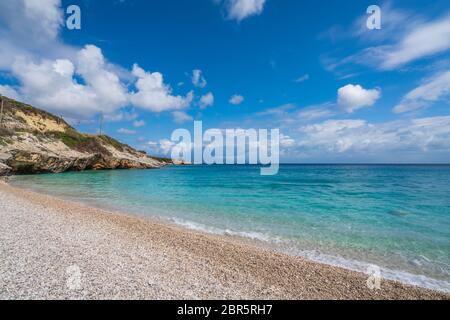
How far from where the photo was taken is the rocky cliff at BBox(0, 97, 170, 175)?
45.6 m

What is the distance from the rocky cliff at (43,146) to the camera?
45594 millimetres

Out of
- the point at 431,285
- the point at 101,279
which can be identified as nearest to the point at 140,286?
the point at 101,279

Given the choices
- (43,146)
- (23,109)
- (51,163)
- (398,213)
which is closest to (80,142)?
(23,109)

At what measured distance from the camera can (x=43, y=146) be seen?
52938mm

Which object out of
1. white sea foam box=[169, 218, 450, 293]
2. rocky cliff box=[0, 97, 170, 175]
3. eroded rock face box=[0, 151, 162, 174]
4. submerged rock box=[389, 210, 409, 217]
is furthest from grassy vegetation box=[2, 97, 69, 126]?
submerged rock box=[389, 210, 409, 217]

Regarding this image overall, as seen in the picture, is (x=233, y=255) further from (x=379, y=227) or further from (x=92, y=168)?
(x=92, y=168)

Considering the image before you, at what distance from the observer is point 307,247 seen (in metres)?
10.8

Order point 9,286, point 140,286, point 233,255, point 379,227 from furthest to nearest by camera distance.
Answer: point 379,227 < point 233,255 < point 140,286 < point 9,286

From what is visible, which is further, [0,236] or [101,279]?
[0,236]

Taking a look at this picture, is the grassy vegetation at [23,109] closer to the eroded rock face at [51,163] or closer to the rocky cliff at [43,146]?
the rocky cliff at [43,146]

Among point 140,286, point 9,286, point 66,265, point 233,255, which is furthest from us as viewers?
point 233,255

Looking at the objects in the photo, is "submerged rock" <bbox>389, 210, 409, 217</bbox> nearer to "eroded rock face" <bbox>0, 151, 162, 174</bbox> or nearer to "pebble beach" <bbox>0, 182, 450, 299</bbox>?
"pebble beach" <bbox>0, 182, 450, 299</bbox>

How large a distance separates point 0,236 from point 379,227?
1830 centimetres
